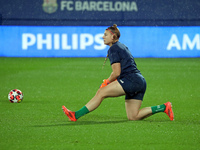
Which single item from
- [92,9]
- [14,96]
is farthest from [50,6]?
[14,96]

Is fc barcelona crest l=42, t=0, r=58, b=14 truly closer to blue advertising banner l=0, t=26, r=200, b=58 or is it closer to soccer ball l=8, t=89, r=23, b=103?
blue advertising banner l=0, t=26, r=200, b=58

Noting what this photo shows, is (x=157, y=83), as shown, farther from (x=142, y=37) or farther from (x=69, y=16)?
(x=69, y=16)

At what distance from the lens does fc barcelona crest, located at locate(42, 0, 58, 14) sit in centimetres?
2931

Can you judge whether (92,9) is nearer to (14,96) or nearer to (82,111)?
(14,96)

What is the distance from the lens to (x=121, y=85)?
24.1 feet

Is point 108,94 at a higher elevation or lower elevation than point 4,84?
higher

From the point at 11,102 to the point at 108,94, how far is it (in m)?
3.28

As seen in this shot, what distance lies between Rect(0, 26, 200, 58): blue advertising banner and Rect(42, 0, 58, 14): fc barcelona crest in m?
5.05

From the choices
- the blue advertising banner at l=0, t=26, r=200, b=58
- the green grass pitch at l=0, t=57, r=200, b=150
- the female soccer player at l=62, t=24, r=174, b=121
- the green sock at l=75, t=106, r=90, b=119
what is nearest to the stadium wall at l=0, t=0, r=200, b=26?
the blue advertising banner at l=0, t=26, r=200, b=58

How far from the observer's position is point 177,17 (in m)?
29.2

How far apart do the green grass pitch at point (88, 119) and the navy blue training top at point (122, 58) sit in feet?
2.70

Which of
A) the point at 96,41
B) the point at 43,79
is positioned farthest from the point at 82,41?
the point at 43,79

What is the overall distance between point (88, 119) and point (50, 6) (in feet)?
72.7

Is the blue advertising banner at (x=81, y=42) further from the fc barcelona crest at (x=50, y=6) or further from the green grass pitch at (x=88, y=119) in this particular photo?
the green grass pitch at (x=88, y=119)
